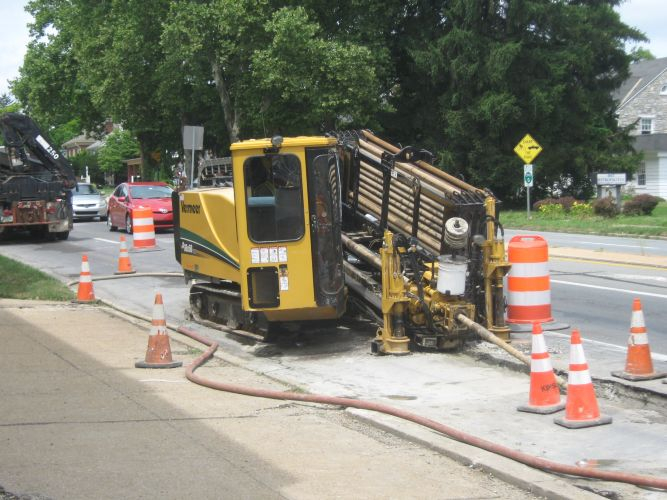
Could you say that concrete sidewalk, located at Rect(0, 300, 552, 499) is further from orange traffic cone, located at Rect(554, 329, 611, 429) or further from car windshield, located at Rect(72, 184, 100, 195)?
car windshield, located at Rect(72, 184, 100, 195)

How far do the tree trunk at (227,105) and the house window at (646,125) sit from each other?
3429 cm

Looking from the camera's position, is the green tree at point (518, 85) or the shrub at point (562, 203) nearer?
the shrub at point (562, 203)

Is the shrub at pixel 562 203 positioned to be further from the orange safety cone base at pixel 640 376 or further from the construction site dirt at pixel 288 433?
the orange safety cone base at pixel 640 376

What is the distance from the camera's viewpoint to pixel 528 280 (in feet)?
33.6

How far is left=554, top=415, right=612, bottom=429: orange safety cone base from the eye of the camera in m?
6.93

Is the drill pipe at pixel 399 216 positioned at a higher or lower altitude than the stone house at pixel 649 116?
lower

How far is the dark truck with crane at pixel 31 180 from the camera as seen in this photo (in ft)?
82.2

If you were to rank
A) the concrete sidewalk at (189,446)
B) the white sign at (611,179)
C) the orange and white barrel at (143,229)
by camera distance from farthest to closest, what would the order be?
the white sign at (611,179) < the orange and white barrel at (143,229) < the concrete sidewalk at (189,446)

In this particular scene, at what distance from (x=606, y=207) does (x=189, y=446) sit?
29.3 meters

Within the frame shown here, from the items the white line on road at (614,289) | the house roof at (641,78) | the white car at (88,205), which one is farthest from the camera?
the house roof at (641,78)

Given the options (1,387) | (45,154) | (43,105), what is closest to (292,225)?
(1,387)

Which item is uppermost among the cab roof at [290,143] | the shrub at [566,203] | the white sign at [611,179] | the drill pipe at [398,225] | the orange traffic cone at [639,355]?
the cab roof at [290,143]

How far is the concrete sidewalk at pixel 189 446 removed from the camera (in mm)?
5832

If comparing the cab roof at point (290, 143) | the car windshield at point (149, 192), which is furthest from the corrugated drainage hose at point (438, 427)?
the car windshield at point (149, 192)
